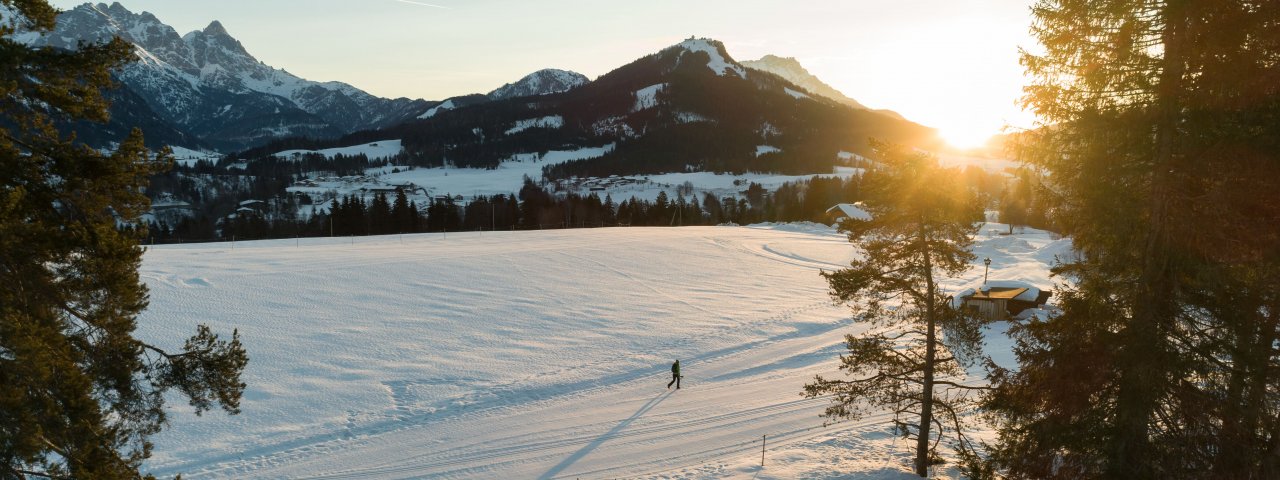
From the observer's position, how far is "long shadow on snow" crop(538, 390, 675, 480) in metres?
15.1

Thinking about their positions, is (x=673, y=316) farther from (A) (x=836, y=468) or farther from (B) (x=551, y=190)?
(B) (x=551, y=190)

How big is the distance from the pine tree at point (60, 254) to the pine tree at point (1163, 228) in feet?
41.8

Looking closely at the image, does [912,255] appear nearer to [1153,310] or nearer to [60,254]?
[1153,310]

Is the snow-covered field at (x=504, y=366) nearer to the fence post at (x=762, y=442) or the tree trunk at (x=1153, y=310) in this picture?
the fence post at (x=762, y=442)

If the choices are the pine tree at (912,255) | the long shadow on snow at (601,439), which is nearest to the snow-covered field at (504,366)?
the long shadow on snow at (601,439)

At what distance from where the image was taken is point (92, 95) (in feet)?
23.4

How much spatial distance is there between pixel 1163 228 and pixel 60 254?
46.2 ft

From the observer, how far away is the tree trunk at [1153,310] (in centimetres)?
811

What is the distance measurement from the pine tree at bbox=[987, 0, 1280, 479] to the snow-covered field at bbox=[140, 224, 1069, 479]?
6.78 meters

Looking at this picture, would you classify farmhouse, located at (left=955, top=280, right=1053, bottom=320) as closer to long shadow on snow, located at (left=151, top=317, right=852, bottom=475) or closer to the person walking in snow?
long shadow on snow, located at (left=151, top=317, right=852, bottom=475)

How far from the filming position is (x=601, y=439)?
17.0 m

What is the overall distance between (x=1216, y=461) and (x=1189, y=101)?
503 cm

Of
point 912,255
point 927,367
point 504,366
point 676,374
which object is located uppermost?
point 912,255

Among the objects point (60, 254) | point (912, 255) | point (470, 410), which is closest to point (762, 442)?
point (912, 255)
